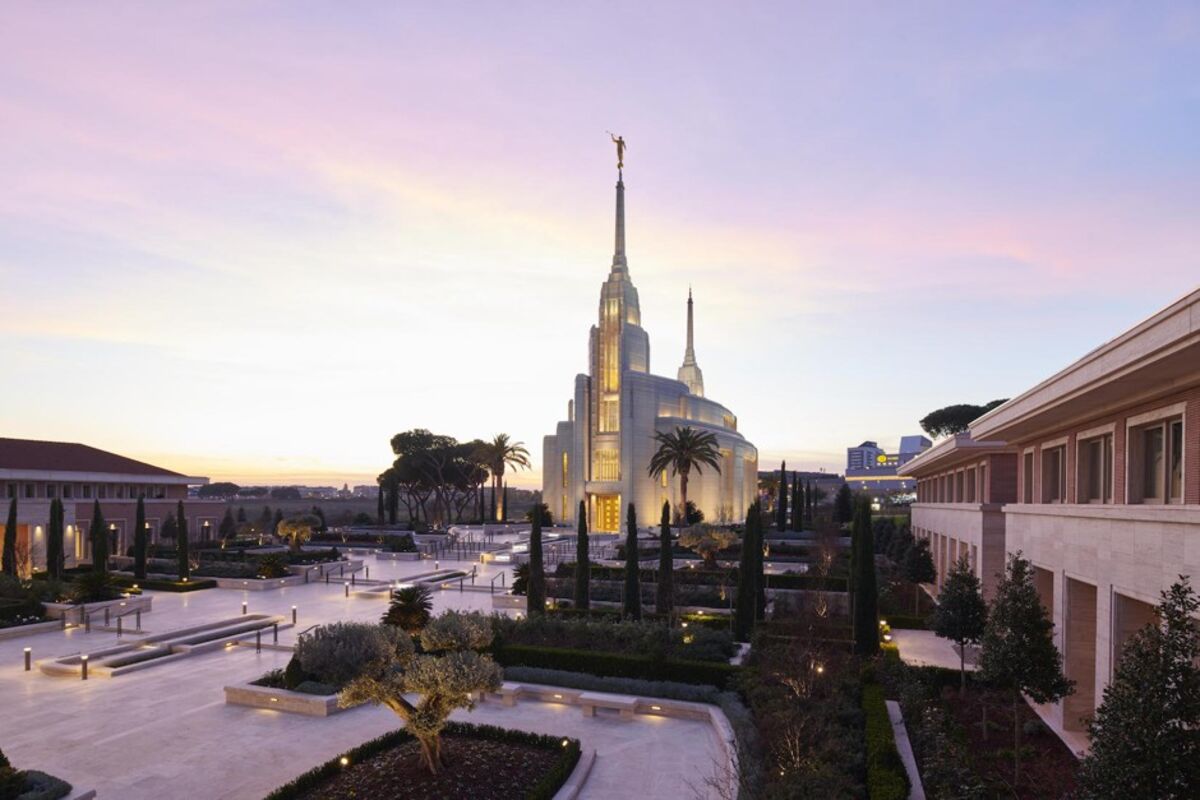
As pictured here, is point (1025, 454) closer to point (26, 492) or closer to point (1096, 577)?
point (1096, 577)

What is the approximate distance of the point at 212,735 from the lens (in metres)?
15.0

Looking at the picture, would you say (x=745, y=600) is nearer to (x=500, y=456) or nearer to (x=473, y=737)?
(x=473, y=737)

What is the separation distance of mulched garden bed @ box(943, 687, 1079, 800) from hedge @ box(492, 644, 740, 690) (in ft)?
17.2

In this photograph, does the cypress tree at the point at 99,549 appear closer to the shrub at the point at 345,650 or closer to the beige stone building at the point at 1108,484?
the shrub at the point at 345,650

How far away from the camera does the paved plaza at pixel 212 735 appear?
12.8m

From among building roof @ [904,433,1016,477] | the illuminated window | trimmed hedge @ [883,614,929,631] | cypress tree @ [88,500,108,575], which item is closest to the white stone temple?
the illuminated window

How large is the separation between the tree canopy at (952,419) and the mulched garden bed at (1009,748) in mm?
82245

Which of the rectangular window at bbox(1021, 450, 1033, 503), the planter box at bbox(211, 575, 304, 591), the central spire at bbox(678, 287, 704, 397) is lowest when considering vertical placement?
the planter box at bbox(211, 575, 304, 591)

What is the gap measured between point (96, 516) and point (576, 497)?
157ft

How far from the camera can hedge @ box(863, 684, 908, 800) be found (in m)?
10.7

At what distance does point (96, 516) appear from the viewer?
122 feet

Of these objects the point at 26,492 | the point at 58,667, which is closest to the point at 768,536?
the point at 58,667

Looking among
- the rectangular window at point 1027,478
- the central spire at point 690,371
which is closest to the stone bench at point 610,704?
the rectangular window at point 1027,478

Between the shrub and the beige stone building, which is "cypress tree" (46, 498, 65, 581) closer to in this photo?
the shrub
